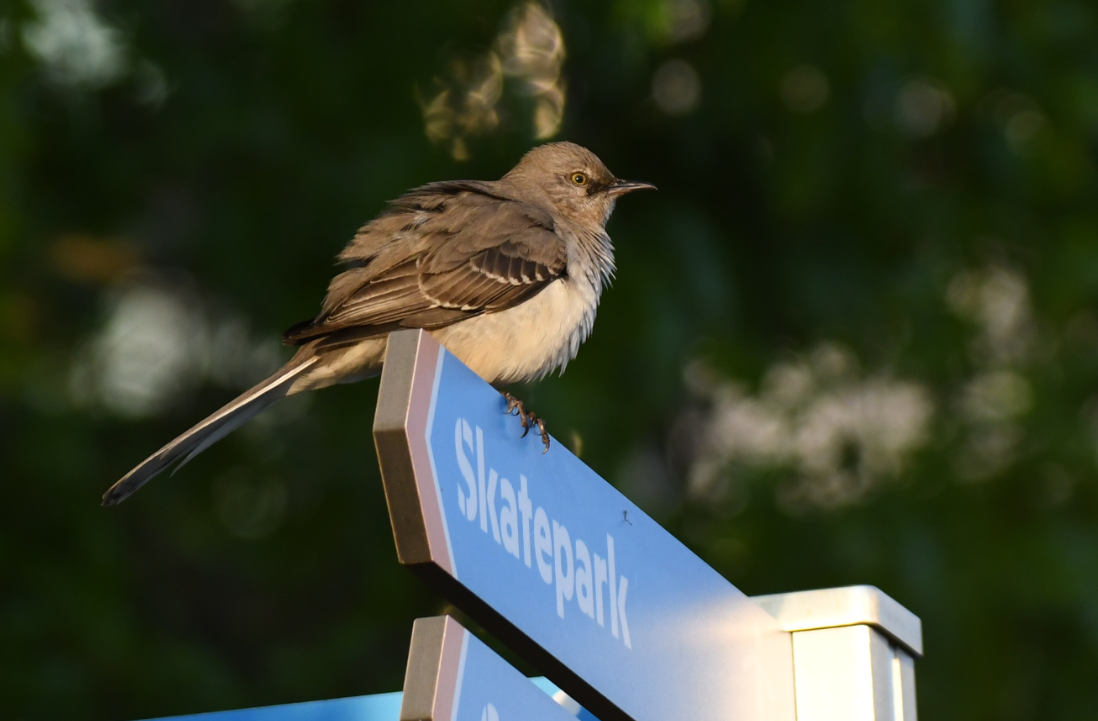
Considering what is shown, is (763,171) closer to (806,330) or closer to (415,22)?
(806,330)

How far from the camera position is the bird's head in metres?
5.33

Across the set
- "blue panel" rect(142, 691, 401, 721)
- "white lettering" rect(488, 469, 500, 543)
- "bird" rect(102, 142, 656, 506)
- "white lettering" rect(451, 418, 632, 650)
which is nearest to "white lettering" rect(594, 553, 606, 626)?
"white lettering" rect(451, 418, 632, 650)

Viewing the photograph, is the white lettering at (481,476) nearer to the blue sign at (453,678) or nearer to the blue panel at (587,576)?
the blue panel at (587,576)

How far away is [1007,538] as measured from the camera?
21.9 ft

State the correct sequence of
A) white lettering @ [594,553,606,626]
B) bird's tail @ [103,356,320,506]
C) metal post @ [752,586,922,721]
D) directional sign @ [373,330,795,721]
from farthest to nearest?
1. bird's tail @ [103,356,320,506]
2. metal post @ [752,586,922,721]
3. white lettering @ [594,553,606,626]
4. directional sign @ [373,330,795,721]

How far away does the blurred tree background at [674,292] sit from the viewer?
6258 mm

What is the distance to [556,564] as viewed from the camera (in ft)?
7.55

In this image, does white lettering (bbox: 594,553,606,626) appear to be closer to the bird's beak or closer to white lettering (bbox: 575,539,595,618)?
white lettering (bbox: 575,539,595,618)

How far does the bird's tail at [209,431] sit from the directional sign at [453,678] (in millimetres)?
1168

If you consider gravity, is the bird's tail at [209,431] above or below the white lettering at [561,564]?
above

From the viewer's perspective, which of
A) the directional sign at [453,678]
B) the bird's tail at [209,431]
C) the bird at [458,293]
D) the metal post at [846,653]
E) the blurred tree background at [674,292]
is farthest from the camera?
the blurred tree background at [674,292]

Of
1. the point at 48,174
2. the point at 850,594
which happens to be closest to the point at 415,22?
the point at 48,174

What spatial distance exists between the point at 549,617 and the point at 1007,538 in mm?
4964

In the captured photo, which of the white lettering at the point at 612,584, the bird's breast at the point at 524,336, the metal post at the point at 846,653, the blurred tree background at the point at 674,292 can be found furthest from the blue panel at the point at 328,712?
the blurred tree background at the point at 674,292
